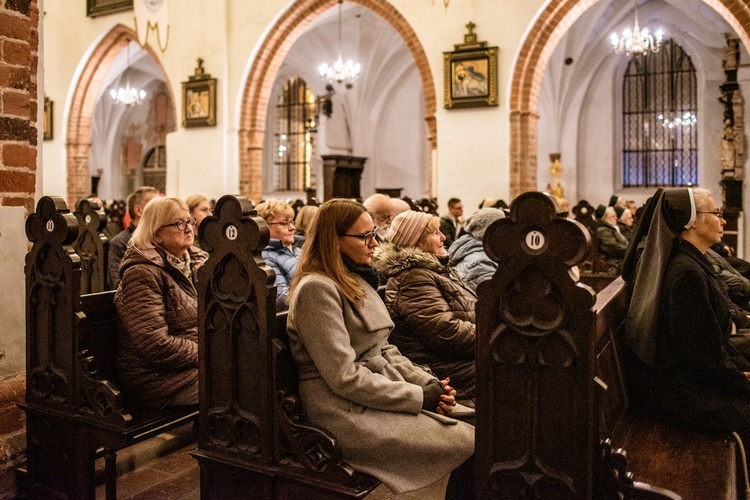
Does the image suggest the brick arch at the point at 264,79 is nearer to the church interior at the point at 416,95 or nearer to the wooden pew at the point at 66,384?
the church interior at the point at 416,95

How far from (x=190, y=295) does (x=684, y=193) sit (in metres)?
2.34

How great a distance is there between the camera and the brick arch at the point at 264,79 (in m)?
12.6

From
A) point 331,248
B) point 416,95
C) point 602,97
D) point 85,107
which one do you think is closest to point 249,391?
point 331,248

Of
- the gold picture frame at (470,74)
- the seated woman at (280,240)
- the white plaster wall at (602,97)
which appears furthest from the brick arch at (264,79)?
the seated woman at (280,240)

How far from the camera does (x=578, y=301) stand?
2.00 meters

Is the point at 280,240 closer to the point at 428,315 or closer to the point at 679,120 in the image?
the point at 428,315

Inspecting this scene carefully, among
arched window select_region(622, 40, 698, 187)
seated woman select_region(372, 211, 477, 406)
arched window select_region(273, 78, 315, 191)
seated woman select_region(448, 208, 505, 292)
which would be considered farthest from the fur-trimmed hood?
arched window select_region(273, 78, 315, 191)

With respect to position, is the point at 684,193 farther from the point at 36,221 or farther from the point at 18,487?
the point at 18,487

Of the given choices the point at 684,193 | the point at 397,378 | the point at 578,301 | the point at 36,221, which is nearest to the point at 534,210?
the point at 578,301

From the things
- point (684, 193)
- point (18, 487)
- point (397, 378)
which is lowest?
point (18, 487)

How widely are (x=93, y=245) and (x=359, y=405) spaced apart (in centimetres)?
405

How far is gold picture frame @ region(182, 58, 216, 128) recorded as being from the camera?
13469mm

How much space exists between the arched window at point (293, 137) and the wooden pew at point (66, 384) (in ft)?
60.8

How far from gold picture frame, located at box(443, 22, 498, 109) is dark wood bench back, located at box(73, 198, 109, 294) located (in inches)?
275
